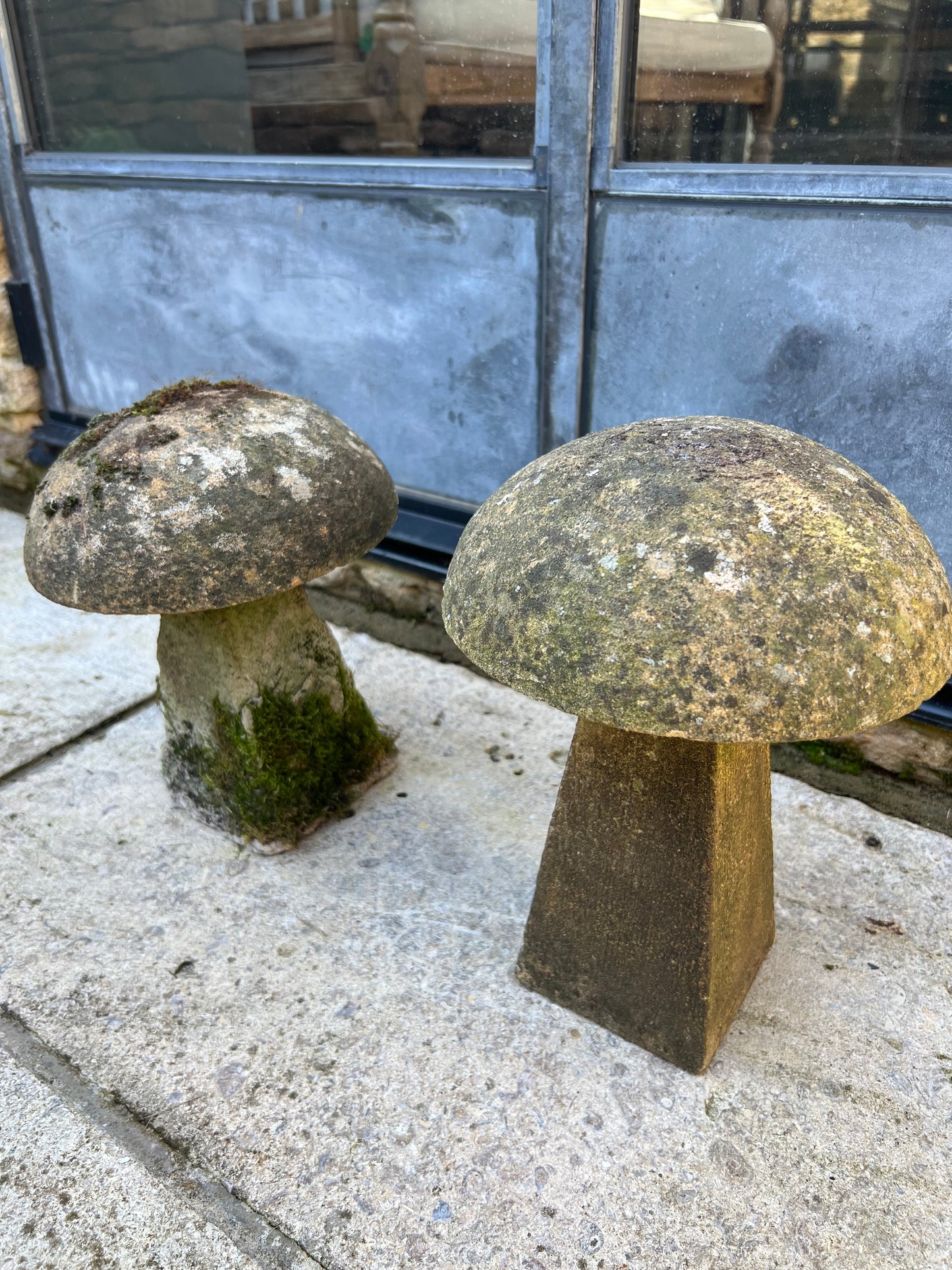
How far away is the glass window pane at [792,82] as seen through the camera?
2201mm

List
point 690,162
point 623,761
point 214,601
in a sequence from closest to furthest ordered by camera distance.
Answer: point 623,761
point 214,601
point 690,162

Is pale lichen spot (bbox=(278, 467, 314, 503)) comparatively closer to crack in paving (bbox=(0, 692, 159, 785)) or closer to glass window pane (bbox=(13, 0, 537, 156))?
crack in paving (bbox=(0, 692, 159, 785))

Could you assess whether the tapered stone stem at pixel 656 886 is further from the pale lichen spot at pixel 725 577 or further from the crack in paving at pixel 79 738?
the crack in paving at pixel 79 738

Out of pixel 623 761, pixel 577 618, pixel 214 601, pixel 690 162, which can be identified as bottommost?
pixel 623 761

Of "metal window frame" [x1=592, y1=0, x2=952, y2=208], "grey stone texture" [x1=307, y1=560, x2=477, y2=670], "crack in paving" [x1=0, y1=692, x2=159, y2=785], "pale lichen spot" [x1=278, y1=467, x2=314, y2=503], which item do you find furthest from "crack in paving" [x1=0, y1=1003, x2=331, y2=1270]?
"metal window frame" [x1=592, y1=0, x2=952, y2=208]

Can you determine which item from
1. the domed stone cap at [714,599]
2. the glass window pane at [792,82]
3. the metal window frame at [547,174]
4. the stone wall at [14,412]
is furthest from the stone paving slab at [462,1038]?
the stone wall at [14,412]

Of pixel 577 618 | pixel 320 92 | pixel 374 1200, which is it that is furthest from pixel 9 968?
pixel 320 92

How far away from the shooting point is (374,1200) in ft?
5.15

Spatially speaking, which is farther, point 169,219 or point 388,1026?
point 169,219

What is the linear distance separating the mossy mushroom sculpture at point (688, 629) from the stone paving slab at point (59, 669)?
1.70 meters

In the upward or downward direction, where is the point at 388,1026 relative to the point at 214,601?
downward

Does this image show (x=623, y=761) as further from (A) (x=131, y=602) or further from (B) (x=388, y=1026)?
(A) (x=131, y=602)

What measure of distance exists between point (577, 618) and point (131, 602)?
3.34 ft

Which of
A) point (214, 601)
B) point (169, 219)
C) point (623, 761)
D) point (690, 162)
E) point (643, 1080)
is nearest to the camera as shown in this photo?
point (623, 761)
